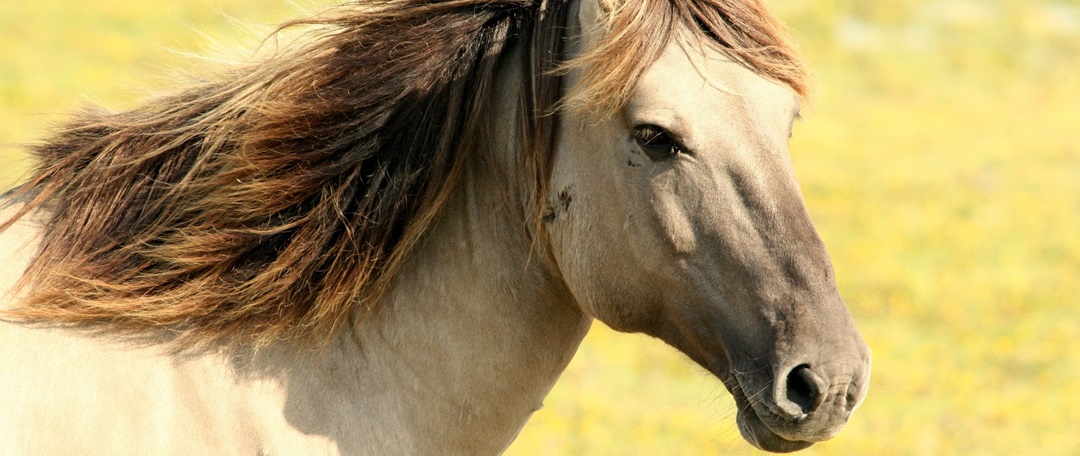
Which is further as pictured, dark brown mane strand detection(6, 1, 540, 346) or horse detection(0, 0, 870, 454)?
dark brown mane strand detection(6, 1, 540, 346)

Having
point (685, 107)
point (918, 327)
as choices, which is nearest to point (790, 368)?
point (685, 107)

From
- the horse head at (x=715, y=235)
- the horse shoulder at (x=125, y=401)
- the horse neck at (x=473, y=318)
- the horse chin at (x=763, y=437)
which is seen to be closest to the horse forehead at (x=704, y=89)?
the horse head at (x=715, y=235)

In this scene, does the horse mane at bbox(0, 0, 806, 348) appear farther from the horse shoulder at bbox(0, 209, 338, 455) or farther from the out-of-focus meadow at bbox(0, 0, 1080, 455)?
the out-of-focus meadow at bbox(0, 0, 1080, 455)

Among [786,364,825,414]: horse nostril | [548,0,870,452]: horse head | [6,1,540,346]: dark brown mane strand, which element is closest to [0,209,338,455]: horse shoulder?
[6,1,540,346]: dark brown mane strand

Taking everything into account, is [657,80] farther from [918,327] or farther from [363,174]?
[918,327]

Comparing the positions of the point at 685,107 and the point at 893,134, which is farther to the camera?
the point at 893,134

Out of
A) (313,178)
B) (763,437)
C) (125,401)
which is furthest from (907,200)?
(125,401)

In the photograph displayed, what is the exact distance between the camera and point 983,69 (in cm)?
2019

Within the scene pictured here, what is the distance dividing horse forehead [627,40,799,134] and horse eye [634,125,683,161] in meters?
0.05

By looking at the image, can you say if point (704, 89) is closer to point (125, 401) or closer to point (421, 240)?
point (421, 240)

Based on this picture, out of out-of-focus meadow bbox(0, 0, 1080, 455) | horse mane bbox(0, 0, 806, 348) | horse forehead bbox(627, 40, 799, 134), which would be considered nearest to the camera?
horse forehead bbox(627, 40, 799, 134)

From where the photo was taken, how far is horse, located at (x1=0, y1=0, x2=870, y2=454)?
2377 millimetres

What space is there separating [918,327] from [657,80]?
8.15 metres

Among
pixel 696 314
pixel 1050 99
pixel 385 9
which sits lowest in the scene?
pixel 1050 99
